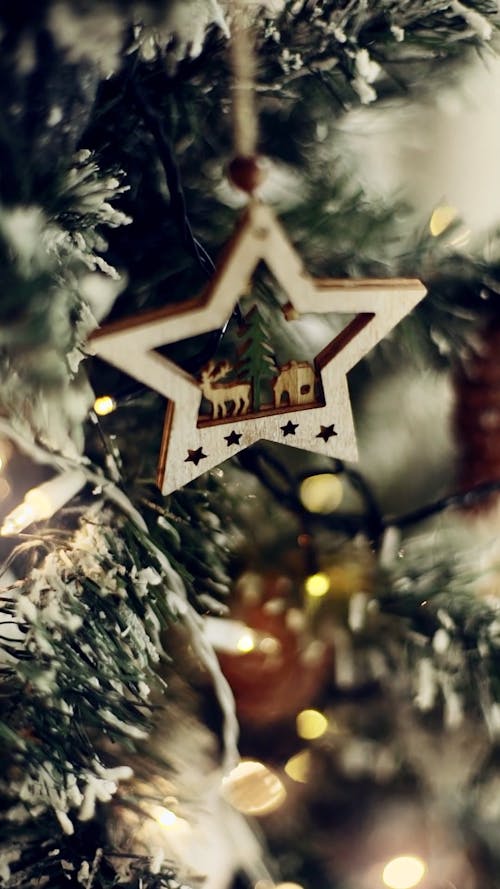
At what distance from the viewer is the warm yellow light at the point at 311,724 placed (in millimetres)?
581

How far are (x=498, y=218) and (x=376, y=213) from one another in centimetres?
8

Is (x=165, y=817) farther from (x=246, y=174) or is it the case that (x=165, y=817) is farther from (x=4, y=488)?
(x=246, y=174)

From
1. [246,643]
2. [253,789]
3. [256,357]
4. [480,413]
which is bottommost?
[253,789]

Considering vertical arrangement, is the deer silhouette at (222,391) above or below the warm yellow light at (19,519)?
above

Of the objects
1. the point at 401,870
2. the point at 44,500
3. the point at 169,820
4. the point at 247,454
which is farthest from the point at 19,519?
the point at 401,870

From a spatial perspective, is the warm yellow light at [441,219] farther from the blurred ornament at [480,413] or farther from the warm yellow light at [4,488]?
the warm yellow light at [4,488]

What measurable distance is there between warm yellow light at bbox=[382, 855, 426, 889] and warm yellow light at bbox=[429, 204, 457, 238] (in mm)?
472

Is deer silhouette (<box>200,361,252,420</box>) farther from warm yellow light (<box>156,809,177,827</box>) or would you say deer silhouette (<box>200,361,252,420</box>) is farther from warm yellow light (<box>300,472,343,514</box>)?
warm yellow light (<box>156,809,177,827</box>)

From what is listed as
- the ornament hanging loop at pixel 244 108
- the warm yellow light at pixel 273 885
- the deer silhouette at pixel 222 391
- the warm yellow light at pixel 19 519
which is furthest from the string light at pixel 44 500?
the warm yellow light at pixel 273 885

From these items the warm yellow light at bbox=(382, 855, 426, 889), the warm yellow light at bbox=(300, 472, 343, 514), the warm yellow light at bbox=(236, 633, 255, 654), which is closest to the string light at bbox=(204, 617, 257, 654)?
the warm yellow light at bbox=(236, 633, 255, 654)

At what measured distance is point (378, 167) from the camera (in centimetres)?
46

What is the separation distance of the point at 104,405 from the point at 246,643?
0.20m

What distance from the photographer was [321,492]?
53cm

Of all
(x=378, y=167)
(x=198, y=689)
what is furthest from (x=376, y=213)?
(x=198, y=689)
